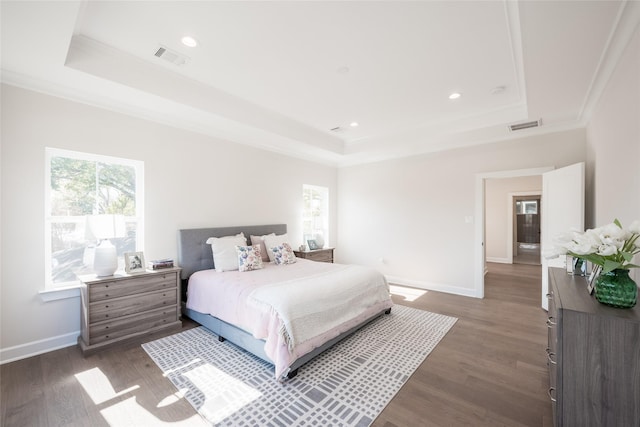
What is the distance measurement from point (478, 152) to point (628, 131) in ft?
8.86

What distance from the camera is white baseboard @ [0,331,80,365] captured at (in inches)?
99.0

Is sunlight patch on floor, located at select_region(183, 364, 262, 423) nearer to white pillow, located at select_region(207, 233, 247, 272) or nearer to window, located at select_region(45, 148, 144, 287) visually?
white pillow, located at select_region(207, 233, 247, 272)

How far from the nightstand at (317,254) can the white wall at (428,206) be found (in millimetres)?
820

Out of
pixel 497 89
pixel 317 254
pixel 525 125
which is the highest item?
pixel 497 89

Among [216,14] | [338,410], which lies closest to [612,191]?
[338,410]

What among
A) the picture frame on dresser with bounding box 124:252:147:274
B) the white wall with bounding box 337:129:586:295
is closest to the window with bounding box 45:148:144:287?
the picture frame on dresser with bounding box 124:252:147:274

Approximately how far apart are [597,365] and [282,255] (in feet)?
11.1

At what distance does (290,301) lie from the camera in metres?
2.44

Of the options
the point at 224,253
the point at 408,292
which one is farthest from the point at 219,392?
the point at 408,292

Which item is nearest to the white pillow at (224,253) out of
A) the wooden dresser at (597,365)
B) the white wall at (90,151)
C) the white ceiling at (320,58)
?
the white wall at (90,151)

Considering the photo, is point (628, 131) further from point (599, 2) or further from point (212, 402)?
point (212, 402)

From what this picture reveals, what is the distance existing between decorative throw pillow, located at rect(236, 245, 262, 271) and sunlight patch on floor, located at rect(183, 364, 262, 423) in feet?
4.28

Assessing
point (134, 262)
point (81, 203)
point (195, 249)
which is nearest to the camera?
point (81, 203)

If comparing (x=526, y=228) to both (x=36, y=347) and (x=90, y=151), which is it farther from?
(x=36, y=347)
